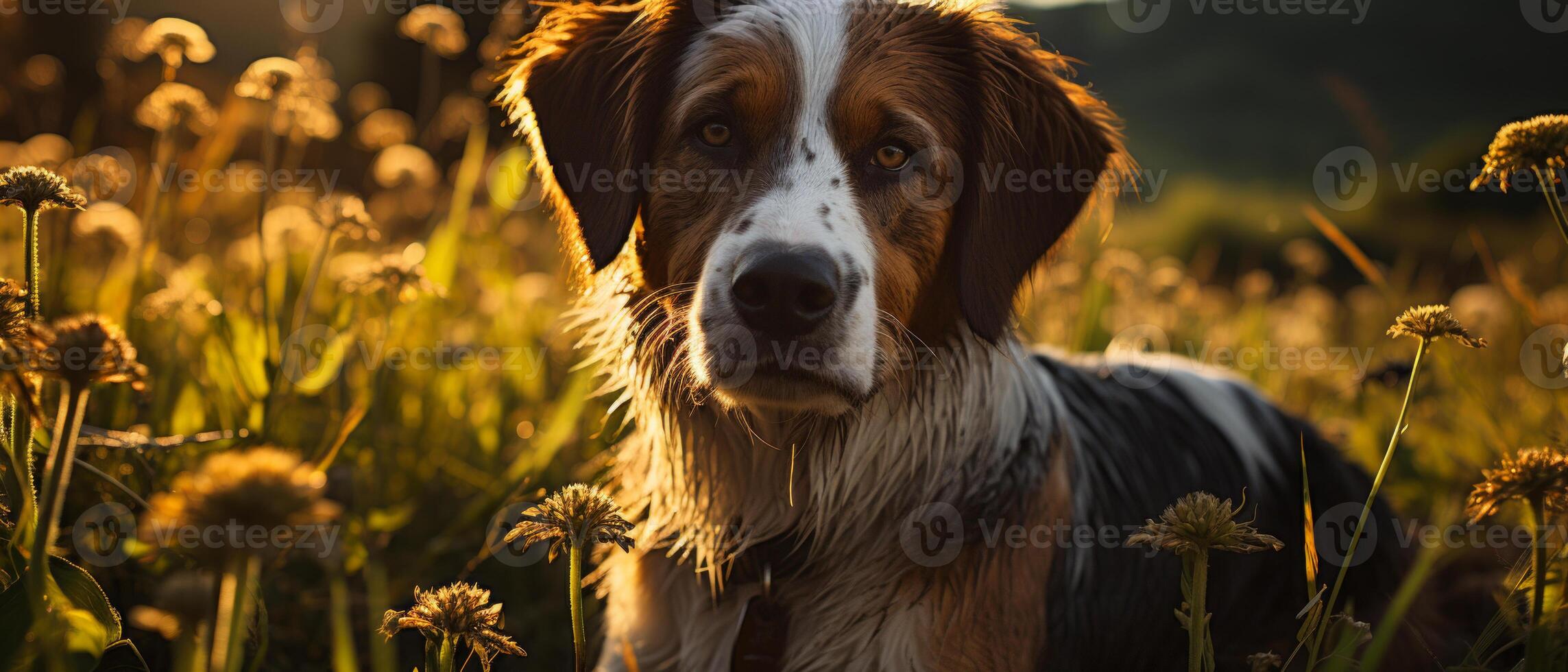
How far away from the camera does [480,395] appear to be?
13.7 ft

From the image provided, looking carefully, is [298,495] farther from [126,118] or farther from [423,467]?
[126,118]

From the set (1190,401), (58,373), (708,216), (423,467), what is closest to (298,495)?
(58,373)

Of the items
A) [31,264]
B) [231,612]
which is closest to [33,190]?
[31,264]

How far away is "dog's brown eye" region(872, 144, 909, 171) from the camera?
8.27ft

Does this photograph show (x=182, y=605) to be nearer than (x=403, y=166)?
Yes

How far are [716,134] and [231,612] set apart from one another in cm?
163

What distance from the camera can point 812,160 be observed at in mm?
2428

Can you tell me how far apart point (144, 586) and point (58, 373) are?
1613mm

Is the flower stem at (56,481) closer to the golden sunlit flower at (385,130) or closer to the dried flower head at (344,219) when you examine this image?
the dried flower head at (344,219)

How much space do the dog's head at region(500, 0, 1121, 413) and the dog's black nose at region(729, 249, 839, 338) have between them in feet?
0.04

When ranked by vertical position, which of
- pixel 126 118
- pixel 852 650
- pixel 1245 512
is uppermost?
pixel 1245 512

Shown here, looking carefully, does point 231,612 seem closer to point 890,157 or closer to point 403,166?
point 890,157

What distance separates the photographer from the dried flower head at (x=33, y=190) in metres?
1.79

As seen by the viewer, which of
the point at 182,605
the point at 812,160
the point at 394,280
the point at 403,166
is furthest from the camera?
the point at 403,166
